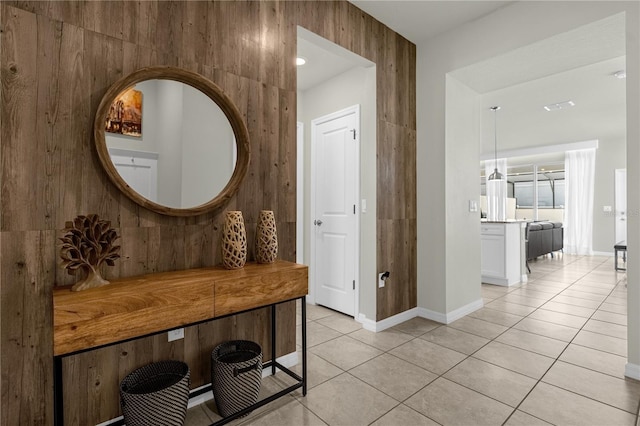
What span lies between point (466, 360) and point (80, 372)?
93.0 inches

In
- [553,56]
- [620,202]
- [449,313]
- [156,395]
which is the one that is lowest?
[449,313]

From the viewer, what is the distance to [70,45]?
1.49 meters

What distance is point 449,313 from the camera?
3.14m

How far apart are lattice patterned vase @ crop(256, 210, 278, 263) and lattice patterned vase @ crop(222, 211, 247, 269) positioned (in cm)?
14

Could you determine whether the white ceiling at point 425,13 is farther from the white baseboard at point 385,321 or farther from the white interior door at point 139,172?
the white baseboard at point 385,321

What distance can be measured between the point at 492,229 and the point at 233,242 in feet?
13.8

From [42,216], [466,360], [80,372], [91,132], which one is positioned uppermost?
[91,132]

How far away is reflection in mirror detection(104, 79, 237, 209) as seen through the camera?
1.69 m

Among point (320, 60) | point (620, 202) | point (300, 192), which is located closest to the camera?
point (320, 60)

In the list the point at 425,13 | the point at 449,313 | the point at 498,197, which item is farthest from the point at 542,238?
the point at 425,13

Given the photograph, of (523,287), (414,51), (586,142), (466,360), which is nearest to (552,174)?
(586,142)

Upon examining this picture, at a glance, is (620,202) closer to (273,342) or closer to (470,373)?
(470,373)

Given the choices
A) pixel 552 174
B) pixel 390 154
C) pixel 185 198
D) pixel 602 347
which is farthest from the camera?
pixel 552 174

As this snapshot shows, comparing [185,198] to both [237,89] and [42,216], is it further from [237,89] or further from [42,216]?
[237,89]
